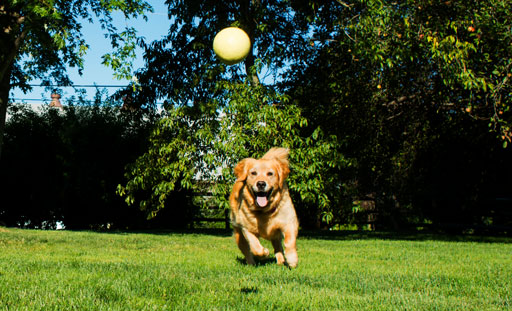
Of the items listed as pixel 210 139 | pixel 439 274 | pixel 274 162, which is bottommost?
pixel 439 274

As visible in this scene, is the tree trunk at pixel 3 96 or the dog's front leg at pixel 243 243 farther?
the tree trunk at pixel 3 96

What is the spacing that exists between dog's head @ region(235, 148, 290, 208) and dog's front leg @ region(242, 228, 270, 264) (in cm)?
35

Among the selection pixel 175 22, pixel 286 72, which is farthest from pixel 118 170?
pixel 286 72

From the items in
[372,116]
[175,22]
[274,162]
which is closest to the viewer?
[274,162]

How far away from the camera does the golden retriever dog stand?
523 cm

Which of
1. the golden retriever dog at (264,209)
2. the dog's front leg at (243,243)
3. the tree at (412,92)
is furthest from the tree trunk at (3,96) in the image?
the golden retriever dog at (264,209)

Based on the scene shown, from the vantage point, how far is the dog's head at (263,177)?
526 cm

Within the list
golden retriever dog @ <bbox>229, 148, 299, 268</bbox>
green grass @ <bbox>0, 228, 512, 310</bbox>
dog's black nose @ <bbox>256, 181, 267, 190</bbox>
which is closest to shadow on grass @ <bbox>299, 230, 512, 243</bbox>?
green grass @ <bbox>0, 228, 512, 310</bbox>

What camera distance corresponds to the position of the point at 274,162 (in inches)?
219

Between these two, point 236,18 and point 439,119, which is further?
point 439,119

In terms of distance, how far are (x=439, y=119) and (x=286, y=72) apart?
4.79 metres

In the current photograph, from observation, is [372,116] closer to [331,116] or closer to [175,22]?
[331,116]

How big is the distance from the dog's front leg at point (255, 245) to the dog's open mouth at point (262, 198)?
1.19 ft

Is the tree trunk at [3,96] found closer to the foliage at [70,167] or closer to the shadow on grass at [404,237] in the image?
the foliage at [70,167]
